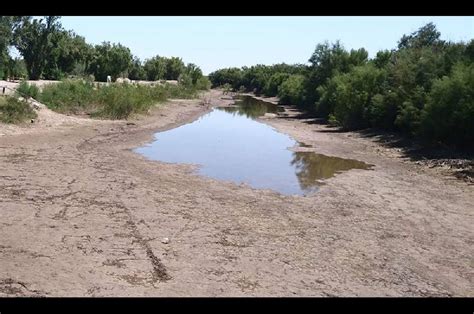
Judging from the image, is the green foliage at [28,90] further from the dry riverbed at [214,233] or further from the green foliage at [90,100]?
the dry riverbed at [214,233]

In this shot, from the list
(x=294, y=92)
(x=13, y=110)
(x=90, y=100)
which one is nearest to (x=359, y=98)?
(x=90, y=100)

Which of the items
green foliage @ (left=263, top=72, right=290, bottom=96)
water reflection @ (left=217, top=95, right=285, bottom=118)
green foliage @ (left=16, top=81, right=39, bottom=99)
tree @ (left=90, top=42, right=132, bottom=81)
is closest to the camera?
green foliage @ (left=16, top=81, right=39, bottom=99)

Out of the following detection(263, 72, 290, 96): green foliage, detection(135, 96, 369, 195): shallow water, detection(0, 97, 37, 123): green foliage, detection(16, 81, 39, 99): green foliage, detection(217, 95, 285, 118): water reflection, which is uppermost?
detection(263, 72, 290, 96): green foliage

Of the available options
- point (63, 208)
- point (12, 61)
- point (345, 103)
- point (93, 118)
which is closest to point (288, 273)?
point (63, 208)

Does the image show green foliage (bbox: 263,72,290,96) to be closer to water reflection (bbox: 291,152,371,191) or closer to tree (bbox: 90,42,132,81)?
tree (bbox: 90,42,132,81)

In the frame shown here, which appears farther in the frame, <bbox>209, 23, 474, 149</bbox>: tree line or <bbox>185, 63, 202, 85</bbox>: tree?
A: <bbox>185, 63, 202, 85</bbox>: tree

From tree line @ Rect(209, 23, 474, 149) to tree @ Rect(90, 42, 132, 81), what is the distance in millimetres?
35925

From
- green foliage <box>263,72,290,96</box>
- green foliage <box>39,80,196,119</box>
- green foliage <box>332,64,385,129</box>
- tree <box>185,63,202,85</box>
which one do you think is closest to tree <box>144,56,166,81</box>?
tree <box>185,63,202,85</box>

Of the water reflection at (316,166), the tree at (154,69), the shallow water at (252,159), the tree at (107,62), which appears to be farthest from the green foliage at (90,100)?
the tree at (154,69)

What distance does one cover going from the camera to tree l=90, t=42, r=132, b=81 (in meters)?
72.5

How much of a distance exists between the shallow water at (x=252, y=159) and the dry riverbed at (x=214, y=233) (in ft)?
3.93

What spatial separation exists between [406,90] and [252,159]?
11831 millimetres

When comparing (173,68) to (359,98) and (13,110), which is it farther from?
(13,110)
